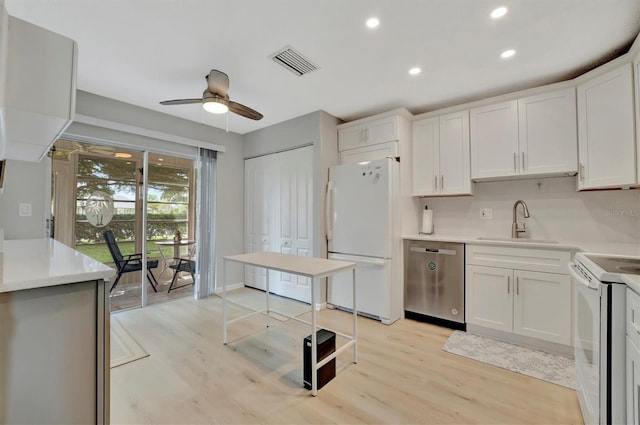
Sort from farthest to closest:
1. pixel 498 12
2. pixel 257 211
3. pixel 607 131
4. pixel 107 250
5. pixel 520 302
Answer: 1. pixel 257 211
2. pixel 107 250
3. pixel 520 302
4. pixel 607 131
5. pixel 498 12

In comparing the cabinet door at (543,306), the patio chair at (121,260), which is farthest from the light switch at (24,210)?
the cabinet door at (543,306)

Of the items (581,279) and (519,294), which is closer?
(581,279)

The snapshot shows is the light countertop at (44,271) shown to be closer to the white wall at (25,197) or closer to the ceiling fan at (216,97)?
the ceiling fan at (216,97)

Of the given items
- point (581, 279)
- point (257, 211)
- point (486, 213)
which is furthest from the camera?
point (257, 211)

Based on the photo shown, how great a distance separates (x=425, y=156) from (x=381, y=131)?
2.00 feet

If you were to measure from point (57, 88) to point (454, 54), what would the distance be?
2.61 m

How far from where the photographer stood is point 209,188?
4191 millimetres

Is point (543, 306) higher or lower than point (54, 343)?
lower

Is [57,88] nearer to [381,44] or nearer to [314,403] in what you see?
[381,44]

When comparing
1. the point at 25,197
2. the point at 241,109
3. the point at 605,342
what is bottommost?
the point at 605,342

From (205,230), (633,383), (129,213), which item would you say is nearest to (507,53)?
(633,383)

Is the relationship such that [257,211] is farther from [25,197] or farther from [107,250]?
[25,197]

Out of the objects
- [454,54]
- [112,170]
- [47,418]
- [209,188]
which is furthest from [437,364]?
[112,170]

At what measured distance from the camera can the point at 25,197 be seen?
2.69 m
